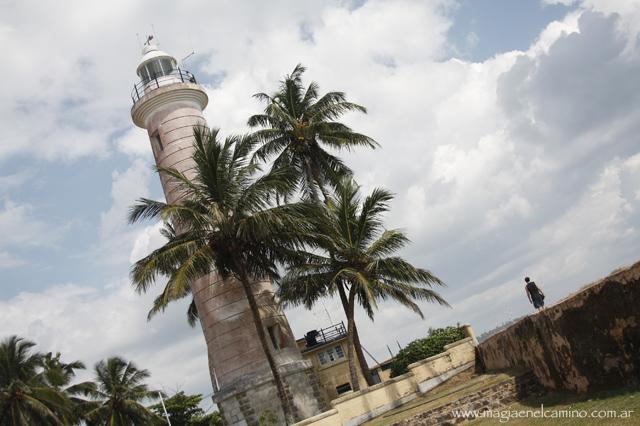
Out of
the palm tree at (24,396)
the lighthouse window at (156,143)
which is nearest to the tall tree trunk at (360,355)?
the lighthouse window at (156,143)

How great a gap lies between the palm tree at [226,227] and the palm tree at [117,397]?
22939 millimetres

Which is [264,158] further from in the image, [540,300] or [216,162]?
[540,300]

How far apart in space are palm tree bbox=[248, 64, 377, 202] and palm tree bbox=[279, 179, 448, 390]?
3.64m

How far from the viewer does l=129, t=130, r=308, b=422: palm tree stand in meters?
19.7

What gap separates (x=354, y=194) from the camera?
2398cm

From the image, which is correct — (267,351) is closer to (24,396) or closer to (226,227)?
(226,227)

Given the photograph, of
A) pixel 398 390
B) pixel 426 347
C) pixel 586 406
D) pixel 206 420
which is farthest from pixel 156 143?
pixel 206 420

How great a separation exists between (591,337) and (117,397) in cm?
3630

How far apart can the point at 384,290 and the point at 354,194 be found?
14.0 ft

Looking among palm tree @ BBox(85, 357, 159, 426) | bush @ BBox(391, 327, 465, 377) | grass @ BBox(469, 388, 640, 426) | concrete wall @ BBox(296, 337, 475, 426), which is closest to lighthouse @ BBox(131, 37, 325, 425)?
concrete wall @ BBox(296, 337, 475, 426)

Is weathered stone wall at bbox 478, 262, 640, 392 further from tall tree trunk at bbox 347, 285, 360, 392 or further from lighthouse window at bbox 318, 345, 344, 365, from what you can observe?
lighthouse window at bbox 318, 345, 344, 365

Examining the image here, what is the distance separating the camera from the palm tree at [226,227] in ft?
64.6

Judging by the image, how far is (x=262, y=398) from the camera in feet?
71.1

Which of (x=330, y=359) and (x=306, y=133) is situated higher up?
(x=306, y=133)
